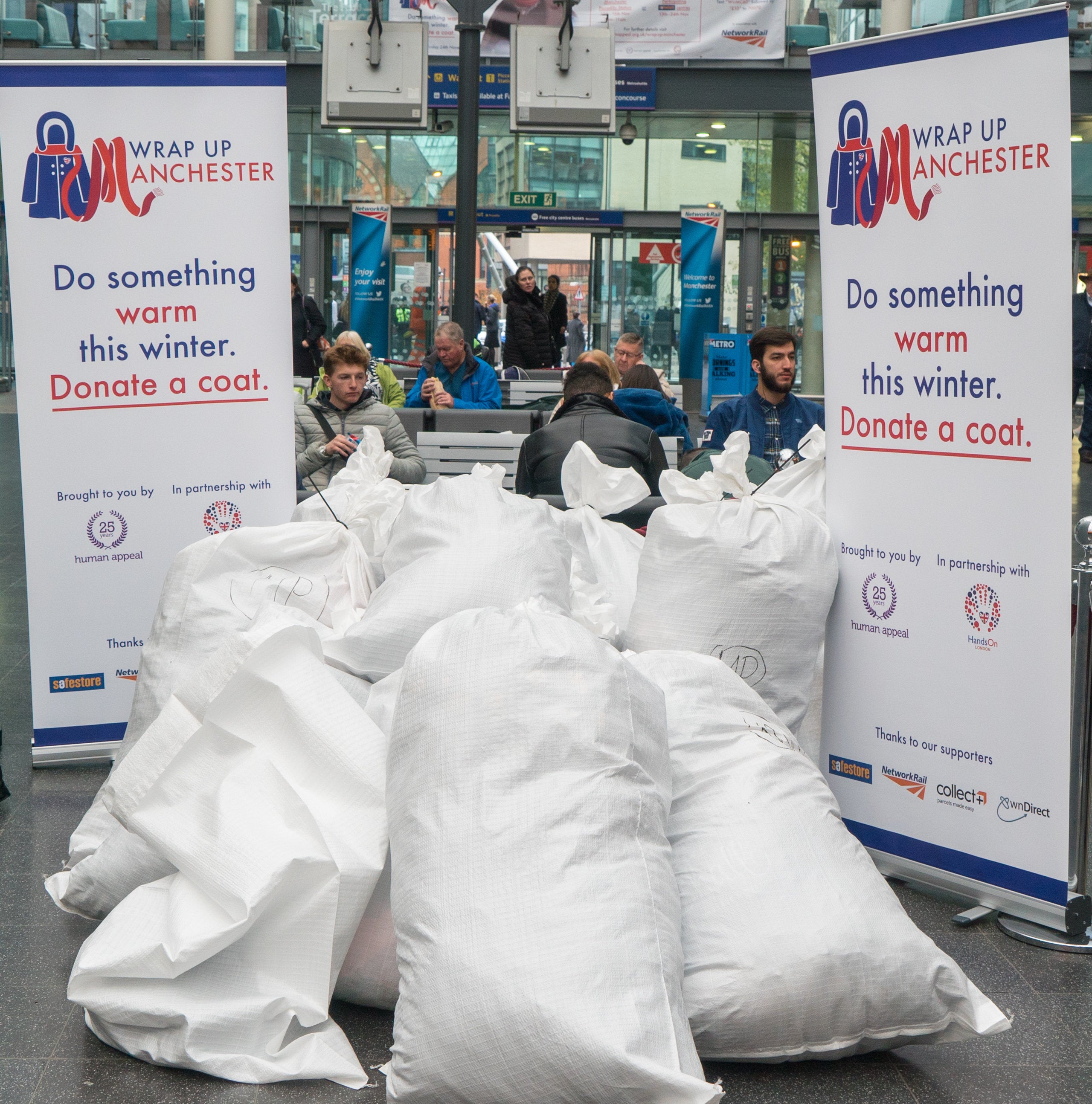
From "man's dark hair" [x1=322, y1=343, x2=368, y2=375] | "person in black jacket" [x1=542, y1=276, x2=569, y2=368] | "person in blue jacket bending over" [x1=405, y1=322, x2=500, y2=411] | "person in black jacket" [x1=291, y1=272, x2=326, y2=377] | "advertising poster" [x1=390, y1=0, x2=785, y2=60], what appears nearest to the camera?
"man's dark hair" [x1=322, y1=343, x2=368, y2=375]

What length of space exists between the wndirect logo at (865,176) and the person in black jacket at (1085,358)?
906cm

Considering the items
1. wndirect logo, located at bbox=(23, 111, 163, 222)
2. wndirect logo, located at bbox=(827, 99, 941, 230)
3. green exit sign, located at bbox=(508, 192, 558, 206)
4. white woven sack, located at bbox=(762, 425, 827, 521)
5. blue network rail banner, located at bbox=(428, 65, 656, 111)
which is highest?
blue network rail banner, located at bbox=(428, 65, 656, 111)

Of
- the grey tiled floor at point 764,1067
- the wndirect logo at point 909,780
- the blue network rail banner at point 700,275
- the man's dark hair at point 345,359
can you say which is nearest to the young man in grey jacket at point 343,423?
the man's dark hair at point 345,359

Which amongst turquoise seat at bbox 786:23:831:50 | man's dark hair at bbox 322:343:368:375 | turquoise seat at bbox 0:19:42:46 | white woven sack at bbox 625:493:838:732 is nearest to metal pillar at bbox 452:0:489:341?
man's dark hair at bbox 322:343:368:375

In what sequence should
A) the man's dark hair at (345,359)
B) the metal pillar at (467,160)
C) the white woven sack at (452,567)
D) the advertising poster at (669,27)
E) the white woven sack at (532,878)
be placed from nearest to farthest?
the white woven sack at (532,878) < the white woven sack at (452,567) < the man's dark hair at (345,359) < the metal pillar at (467,160) < the advertising poster at (669,27)

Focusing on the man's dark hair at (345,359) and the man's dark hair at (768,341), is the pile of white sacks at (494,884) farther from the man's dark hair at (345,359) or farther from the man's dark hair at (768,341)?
the man's dark hair at (345,359)

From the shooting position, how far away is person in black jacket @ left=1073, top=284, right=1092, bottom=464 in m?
11.5

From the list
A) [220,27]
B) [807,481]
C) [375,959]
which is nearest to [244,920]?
[375,959]

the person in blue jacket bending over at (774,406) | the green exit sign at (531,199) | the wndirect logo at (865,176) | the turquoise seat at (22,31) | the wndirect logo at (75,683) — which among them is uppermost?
the turquoise seat at (22,31)

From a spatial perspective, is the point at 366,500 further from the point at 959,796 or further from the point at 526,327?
the point at 526,327

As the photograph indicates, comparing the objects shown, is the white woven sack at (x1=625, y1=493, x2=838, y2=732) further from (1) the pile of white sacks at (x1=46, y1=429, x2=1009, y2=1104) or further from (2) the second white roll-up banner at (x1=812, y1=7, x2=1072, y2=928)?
(1) the pile of white sacks at (x1=46, y1=429, x2=1009, y2=1104)

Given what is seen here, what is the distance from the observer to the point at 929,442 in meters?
3.02

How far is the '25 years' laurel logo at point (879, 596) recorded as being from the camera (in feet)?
10.3

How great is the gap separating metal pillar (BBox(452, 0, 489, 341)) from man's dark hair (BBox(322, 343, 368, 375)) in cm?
283
